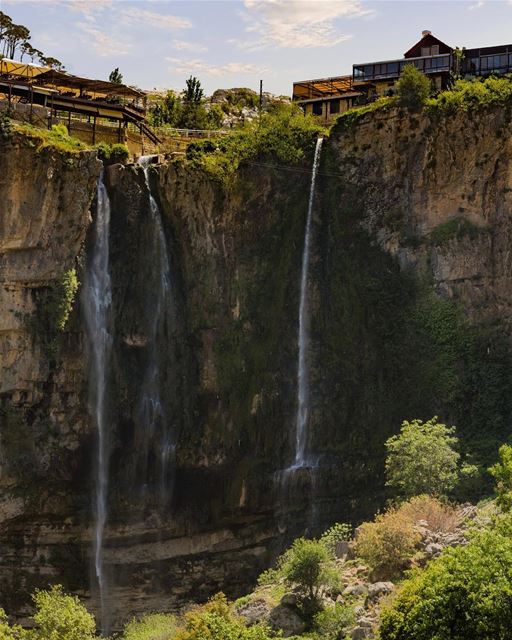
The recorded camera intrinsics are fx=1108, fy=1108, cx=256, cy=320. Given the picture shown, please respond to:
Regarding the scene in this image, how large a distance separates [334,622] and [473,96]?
2479 cm

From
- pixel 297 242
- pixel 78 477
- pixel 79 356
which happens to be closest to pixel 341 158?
pixel 297 242

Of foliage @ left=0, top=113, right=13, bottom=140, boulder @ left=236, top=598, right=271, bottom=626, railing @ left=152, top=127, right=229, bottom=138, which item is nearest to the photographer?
boulder @ left=236, top=598, right=271, bottom=626

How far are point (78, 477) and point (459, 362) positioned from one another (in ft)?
52.7

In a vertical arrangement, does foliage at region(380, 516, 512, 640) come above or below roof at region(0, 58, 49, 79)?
below

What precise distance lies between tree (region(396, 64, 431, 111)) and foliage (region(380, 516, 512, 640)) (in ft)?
82.3

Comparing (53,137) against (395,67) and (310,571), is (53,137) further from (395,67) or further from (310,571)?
(310,571)

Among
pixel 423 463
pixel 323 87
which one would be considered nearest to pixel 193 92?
pixel 323 87

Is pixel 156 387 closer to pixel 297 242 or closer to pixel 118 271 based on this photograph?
pixel 118 271

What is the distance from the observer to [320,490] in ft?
147

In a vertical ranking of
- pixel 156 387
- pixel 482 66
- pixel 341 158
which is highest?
pixel 482 66

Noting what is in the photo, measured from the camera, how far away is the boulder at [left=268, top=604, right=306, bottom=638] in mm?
29766

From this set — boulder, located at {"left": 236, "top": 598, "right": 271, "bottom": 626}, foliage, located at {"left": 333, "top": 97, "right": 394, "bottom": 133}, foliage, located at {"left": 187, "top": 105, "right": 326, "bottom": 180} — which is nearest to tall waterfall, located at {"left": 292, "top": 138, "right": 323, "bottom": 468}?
foliage, located at {"left": 187, "top": 105, "right": 326, "bottom": 180}

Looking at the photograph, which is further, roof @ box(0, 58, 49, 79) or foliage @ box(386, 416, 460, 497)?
roof @ box(0, 58, 49, 79)

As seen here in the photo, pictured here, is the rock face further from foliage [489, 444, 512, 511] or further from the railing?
foliage [489, 444, 512, 511]
